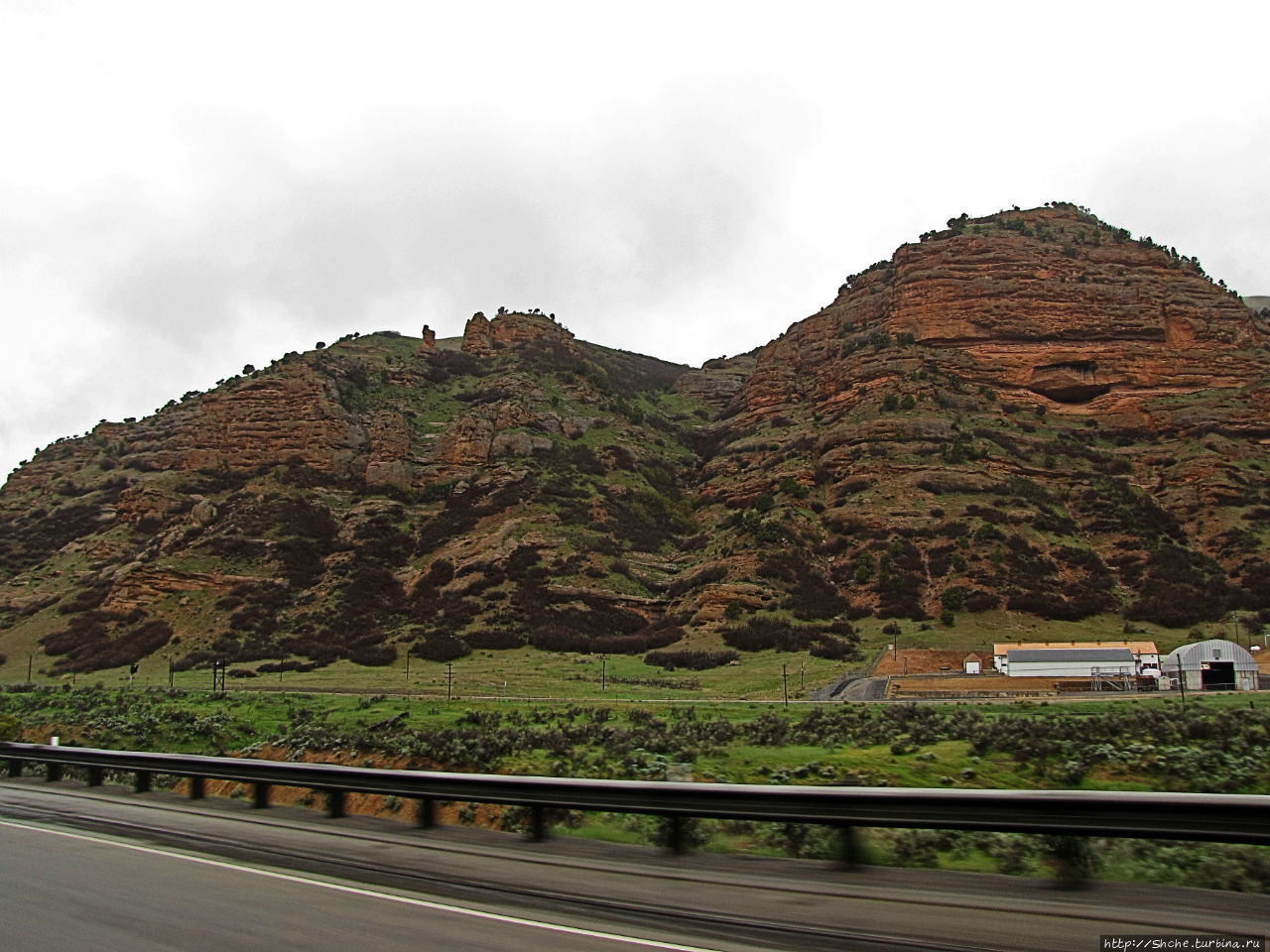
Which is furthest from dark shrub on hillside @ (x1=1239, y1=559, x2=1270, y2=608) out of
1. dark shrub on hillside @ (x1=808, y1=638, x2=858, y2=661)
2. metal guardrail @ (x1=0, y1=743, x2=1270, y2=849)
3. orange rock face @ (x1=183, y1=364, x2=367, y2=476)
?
orange rock face @ (x1=183, y1=364, x2=367, y2=476)

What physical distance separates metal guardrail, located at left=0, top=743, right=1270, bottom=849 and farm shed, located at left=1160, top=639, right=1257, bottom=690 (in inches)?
2222

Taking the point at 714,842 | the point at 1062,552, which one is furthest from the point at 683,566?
the point at 714,842

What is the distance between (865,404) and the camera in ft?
364

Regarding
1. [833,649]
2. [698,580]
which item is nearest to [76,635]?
[698,580]

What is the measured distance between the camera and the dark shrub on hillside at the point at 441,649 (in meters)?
75.8

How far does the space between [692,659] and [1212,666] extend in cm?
3634

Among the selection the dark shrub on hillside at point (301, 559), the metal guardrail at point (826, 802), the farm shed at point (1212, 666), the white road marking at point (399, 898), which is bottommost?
the farm shed at point (1212, 666)

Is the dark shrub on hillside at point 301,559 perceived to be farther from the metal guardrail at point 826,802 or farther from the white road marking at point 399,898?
the white road marking at point 399,898

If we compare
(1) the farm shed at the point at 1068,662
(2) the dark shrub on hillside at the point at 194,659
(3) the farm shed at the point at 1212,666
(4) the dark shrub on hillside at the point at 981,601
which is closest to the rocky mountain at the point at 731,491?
(4) the dark shrub on hillside at the point at 981,601

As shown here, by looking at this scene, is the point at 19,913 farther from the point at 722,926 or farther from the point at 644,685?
the point at 644,685

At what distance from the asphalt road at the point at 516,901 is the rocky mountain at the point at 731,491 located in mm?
63876

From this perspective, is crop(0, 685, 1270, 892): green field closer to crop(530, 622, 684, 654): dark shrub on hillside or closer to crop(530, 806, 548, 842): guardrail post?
crop(530, 806, 548, 842): guardrail post

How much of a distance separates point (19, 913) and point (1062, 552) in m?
89.2

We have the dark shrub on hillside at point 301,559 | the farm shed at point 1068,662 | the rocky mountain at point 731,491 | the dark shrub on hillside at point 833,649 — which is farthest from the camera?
the dark shrub on hillside at point 301,559
